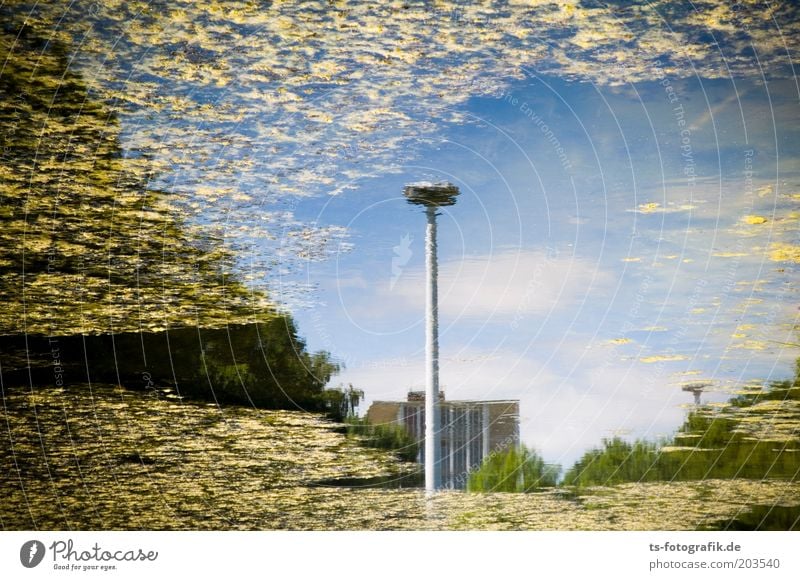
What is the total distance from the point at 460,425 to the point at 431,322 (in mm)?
832

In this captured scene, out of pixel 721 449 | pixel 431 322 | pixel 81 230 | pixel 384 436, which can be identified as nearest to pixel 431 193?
pixel 431 322

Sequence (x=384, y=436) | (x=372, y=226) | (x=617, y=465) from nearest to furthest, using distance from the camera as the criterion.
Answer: (x=617, y=465)
(x=384, y=436)
(x=372, y=226)

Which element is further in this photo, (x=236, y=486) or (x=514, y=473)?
(x=236, y=486)

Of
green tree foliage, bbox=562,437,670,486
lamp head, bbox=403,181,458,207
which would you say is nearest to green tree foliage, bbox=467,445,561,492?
green tree foliage, bbox=562,437,670,486

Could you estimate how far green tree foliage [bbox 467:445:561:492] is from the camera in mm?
6879

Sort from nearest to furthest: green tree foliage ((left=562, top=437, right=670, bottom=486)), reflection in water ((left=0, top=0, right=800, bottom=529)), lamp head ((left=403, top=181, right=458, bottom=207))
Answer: reflection in water ((left=0, top=0, right=800, bottom=529))
green tree foliage ((left=562, top=437, right=670, bottom=486))
lamp head ((left=403, top=181, right=458, bottom=207))

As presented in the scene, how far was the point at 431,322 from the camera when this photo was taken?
23.1 feet

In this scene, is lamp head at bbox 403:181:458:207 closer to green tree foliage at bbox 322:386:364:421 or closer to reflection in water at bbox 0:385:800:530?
green tree foliage at bbox 322:386:364:421

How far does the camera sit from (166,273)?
280 inches

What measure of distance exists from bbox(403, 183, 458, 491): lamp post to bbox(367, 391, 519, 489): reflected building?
4 cm

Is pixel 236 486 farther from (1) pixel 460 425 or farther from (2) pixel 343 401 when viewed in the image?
(1) pixel 460 425

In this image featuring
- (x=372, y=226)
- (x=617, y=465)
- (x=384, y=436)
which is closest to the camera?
(x=617, y=465)

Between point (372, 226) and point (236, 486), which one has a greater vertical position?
point (372, 226)

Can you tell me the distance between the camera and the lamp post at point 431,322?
693 cm
